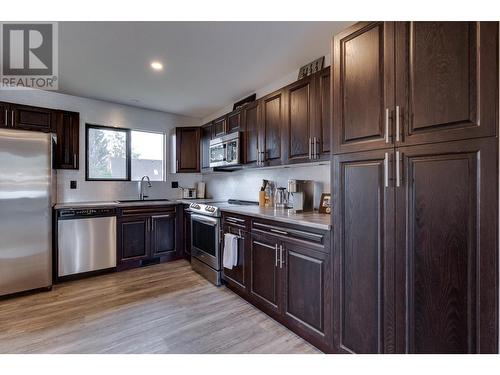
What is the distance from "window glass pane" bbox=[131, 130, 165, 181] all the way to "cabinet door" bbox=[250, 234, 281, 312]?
2.69 metres

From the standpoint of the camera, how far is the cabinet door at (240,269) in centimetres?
249

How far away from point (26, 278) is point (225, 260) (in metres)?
2.20

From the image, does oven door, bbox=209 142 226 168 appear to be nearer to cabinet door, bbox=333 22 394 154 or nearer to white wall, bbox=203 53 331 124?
white wall, bbox=203 53 331 124

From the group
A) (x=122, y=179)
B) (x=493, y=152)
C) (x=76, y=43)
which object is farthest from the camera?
(x=122, y=179)

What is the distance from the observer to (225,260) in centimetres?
264

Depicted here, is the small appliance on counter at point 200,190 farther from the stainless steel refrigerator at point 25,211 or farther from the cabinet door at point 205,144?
the stainless steel refrigerator at point 25,211

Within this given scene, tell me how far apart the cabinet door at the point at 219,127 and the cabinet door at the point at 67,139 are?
1926mm

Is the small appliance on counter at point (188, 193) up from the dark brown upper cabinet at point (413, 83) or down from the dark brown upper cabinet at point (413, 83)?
down

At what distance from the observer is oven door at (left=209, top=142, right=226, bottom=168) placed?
11.1 ft

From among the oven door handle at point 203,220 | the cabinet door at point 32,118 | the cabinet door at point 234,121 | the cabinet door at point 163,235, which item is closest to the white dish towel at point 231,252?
the oven door handle at point 203,220

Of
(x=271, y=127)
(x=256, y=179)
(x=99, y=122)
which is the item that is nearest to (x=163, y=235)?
(x=256, y=179)

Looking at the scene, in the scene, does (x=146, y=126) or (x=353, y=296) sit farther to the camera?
(x=146, y=126)
